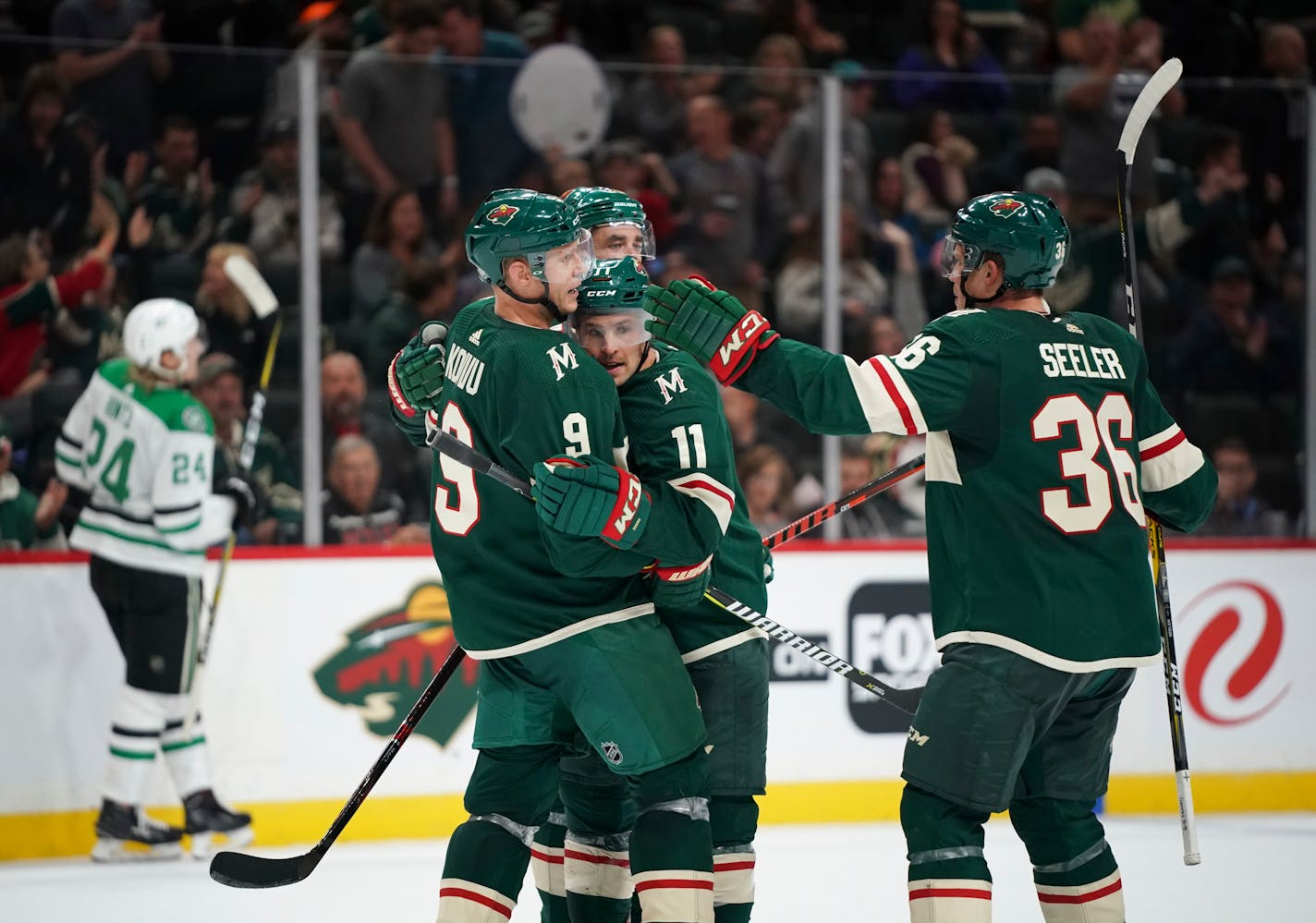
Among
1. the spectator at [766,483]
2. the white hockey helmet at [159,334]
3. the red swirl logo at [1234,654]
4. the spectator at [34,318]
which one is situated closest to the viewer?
the white hockey helmet at [159,334]

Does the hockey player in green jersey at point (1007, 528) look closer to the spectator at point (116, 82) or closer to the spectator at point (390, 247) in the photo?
the spectator at point (390, 247)

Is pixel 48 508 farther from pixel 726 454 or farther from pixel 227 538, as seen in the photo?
pixel 726 454

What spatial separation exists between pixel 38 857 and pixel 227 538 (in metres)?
1.04

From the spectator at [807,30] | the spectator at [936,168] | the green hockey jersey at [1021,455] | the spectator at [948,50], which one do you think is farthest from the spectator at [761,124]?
the green hockey jersey at [1021,455]

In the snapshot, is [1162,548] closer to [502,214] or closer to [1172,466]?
[1172,466]

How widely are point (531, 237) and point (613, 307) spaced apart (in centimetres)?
18

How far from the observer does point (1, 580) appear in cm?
→ 486

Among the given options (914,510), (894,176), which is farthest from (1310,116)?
(914,510)

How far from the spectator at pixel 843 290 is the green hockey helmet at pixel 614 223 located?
8.61ft

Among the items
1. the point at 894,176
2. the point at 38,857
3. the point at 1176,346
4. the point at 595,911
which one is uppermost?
the point at 894,176

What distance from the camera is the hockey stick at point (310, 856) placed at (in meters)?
3.12

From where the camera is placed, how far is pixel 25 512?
5066 millimetres

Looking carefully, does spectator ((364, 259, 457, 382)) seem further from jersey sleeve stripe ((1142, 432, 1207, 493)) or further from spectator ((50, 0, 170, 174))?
jersey sleeve stripe ((1142, 432, 1207, 493))

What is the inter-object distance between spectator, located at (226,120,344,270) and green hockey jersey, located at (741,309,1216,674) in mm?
Result: 2869
